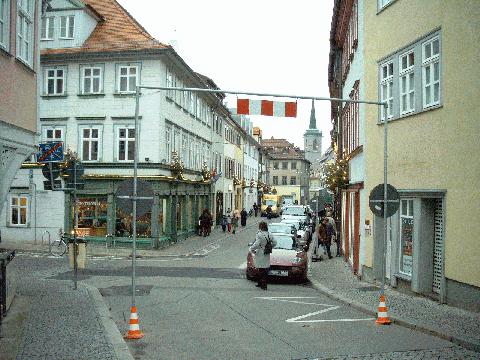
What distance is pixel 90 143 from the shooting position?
3095cm

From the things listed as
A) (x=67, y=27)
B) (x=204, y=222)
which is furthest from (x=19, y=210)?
(x=204, y=222)

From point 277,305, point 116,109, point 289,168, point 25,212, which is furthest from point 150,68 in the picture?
point 289,168

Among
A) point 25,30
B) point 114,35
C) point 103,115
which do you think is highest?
point 114,35

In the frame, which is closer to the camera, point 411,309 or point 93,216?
point 411,309

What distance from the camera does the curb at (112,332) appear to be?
8.69 meters

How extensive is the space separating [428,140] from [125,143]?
1934cm

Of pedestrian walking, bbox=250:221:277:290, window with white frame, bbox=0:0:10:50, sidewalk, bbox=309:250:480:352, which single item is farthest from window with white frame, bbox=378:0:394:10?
window with white frame, bbox=0:0:10:50

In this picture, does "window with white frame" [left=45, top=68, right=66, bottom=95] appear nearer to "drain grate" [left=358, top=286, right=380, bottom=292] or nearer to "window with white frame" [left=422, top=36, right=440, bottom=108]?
"drain grate" [left=358, top=286, right=380, bottom=292]

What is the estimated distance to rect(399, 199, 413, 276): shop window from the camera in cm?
1539

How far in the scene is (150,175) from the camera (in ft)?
98.8

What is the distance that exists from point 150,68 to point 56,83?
5.18 m

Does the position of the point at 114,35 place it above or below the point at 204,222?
above

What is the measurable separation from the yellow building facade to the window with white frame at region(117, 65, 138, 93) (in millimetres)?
15328

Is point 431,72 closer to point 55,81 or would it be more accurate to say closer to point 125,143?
point 125,143
